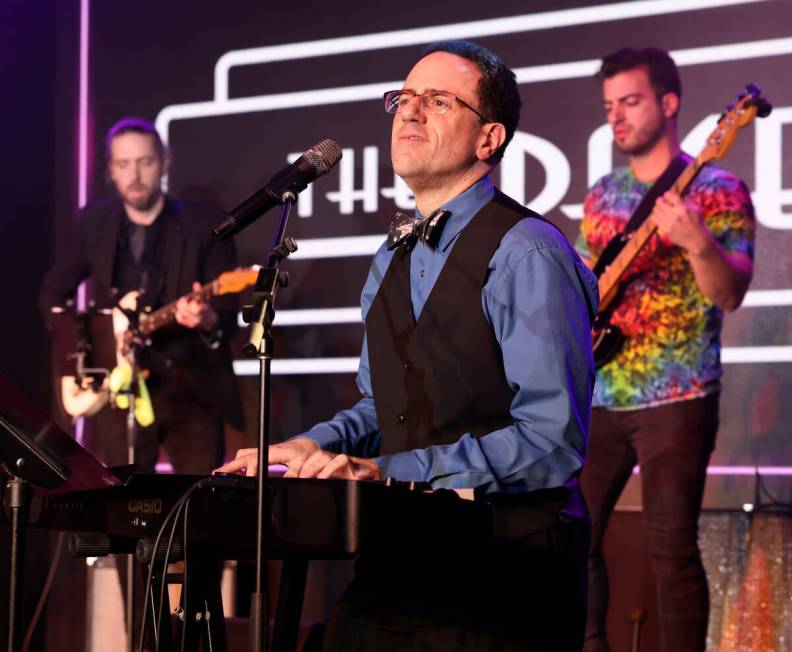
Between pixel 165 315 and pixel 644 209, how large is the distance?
2.39m

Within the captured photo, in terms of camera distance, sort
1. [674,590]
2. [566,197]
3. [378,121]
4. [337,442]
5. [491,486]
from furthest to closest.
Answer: [378,121] < [566,197] < [674,590] < [337,442] < [491,486]

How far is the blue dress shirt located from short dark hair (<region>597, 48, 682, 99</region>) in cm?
252

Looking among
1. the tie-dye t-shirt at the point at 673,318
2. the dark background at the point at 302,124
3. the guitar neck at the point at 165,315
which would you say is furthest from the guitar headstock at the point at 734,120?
the guitar neck at the point at 165,315

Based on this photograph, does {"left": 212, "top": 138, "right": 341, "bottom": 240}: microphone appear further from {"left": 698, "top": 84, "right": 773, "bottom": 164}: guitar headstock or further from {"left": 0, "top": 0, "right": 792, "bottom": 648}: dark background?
{"left": 0, "top": 0, "right": 792, "bottom": 648}: dark background

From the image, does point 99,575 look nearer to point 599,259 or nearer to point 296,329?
point 296,329

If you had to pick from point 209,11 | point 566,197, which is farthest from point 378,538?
point 209,11

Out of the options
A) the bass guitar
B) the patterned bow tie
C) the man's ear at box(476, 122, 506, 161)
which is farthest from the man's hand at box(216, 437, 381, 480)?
the bass guitar

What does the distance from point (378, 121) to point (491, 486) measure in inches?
137

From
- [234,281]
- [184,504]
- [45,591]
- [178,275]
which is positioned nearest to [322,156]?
[184,504]

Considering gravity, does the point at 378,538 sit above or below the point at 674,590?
above

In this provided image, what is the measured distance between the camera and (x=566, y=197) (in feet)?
16.2

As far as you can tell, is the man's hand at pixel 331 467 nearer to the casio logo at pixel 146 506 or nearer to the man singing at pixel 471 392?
the man singing at pixel 471 392

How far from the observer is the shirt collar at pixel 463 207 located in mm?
2543

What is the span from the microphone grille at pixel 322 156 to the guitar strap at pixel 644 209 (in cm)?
244
